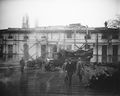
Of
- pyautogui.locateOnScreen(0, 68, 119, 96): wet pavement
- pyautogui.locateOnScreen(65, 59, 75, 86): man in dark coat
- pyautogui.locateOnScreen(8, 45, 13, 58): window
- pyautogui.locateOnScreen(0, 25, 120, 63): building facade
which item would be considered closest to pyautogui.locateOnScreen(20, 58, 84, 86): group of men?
pyautogui.locateOnScreen(65, 59, 75, 86): man in dark coat

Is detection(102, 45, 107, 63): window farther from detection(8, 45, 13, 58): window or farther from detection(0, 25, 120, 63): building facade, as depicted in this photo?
detection(8, 45, 13, 58): window

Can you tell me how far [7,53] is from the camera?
8055 millimetres

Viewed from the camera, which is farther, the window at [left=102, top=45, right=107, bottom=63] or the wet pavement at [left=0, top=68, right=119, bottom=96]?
the window at [left=102, top=45, right=107, bottom=63]

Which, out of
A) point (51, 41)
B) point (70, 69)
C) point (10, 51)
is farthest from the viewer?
point (51, 41)

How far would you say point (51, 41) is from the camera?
920 cm

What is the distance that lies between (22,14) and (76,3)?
2397 mm

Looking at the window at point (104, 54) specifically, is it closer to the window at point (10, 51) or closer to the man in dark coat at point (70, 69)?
the man in dark coat at point (70, 69)

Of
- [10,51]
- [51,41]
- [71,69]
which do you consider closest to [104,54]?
[71,69]

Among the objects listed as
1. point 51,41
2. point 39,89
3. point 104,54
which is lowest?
point 39,89

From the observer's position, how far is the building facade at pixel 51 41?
26.5ft

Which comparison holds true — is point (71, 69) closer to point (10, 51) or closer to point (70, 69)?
point (70, 69)

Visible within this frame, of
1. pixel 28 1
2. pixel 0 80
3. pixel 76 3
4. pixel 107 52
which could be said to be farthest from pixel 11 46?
pixel 107 52

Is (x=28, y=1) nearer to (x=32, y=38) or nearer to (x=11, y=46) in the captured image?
(x=32, y=38)

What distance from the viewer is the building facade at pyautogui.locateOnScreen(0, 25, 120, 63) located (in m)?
8.09
